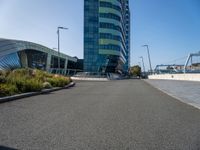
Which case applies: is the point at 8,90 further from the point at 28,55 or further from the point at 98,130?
the point at 28,55

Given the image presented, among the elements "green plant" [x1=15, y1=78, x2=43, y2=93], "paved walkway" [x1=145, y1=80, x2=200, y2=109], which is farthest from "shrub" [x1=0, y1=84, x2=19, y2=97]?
"paved walkway" [x1=145, y1=80, x2=200, y2=109]

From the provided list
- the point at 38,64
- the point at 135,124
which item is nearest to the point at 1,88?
the point at 135,124

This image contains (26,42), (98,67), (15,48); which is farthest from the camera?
(98,67)

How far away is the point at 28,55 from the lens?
8762cm

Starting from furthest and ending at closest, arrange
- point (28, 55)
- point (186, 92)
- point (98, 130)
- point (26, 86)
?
point (28, 55) < point (186, 92) < point (26, 86) < point (98, 130)

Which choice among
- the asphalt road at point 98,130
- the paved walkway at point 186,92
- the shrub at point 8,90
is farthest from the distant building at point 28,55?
the asphalt road at point 98,130

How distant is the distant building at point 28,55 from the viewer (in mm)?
70588

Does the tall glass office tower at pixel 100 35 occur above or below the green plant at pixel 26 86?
above

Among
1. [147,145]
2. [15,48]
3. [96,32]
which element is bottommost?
[147,145]

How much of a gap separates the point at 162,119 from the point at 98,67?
3505 inches

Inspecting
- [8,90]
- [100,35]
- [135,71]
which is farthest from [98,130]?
[135,71]

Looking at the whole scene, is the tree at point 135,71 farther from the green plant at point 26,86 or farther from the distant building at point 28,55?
the green plant at point 26,86

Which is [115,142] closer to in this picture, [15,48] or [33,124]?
[33,124]

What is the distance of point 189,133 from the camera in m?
7.04
